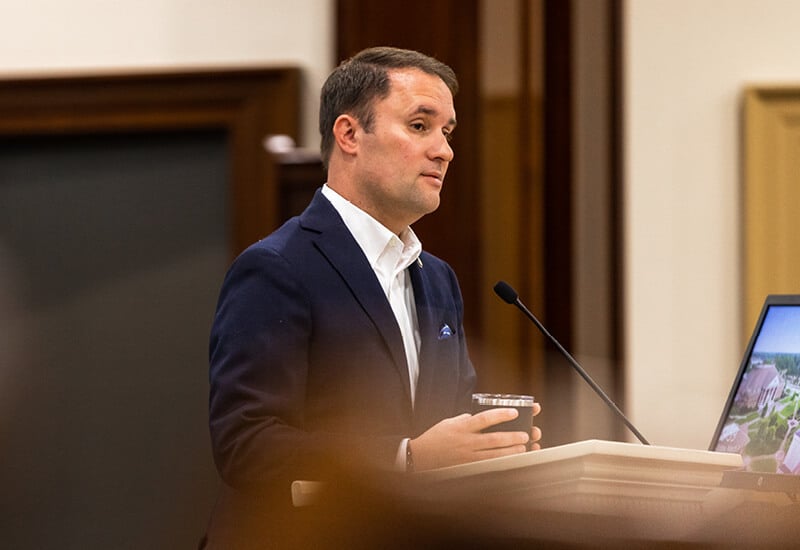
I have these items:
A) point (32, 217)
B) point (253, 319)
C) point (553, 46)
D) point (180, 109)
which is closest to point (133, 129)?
point (180, 109)

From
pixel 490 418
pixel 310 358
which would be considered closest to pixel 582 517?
pixel 490 418

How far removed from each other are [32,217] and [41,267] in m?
0.14

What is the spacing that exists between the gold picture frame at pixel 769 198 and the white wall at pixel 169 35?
103 cm

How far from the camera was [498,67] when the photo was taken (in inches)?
116

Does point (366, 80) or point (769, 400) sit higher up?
point (366, 80)

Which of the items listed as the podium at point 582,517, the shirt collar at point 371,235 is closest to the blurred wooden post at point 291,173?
the shirt collar at point 371,235

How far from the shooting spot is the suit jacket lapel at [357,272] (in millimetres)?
1354

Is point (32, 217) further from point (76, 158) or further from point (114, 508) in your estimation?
point (114, 508)

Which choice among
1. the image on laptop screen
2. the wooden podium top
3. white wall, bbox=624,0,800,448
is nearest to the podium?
the wooden podium top

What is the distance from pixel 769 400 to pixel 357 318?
0.43 m

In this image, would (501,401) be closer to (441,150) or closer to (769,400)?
(769,400)

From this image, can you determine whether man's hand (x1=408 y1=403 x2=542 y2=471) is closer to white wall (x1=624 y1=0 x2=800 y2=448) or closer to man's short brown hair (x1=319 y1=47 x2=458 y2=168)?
man's short brown hair (x1=319 y1=47 x2=458 y2=168)

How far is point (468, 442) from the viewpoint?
1004mm

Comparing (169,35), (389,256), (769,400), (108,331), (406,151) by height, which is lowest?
(108,331)
